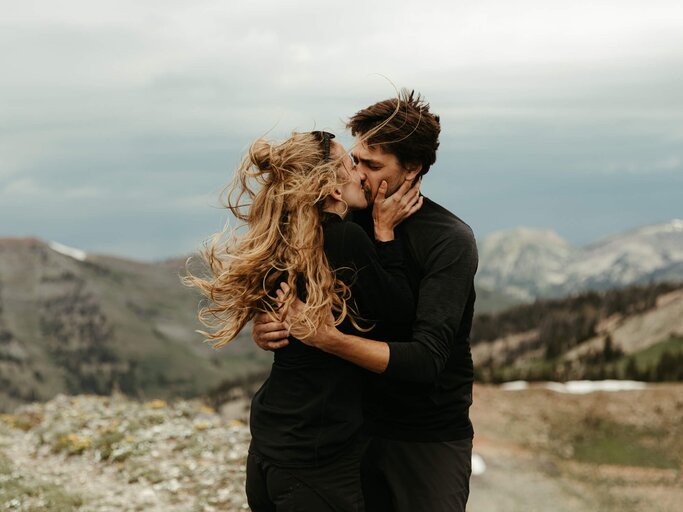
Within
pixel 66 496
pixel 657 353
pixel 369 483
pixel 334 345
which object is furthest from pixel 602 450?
pixel 657 353

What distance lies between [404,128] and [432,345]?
1.46 metres

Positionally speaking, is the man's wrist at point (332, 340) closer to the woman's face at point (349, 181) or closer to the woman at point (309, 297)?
the woman at point (309, 297)

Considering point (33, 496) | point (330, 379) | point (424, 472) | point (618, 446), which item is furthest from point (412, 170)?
point (618, 446)

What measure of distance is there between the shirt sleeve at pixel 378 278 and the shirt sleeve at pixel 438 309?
0.41ft

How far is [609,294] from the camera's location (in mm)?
109875

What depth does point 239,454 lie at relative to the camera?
1266cm

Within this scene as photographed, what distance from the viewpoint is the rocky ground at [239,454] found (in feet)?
36.9

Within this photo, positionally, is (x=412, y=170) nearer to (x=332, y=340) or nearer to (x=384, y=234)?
(x=384, y=234)

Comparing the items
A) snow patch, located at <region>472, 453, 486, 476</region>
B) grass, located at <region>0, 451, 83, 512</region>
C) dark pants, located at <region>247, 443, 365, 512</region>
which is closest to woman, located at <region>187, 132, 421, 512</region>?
dark pants, located at <region>247, 443, 365, 512</region>

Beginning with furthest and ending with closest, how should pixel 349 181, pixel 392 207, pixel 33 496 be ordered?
pixel 33 496
pixel 392 207
pixel 349 181

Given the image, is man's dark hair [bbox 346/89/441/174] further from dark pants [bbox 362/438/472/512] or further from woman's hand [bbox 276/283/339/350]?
dark pants [bbox 362/438/472/512]

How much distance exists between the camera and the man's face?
5.07 meters

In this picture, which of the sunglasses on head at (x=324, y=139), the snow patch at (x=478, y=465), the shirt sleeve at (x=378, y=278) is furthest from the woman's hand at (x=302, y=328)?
the snow patch at (x=478, y=465)

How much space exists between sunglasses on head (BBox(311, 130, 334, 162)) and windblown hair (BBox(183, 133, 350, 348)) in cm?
3
